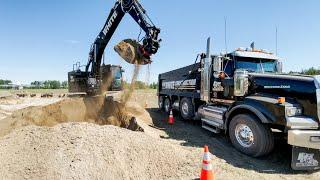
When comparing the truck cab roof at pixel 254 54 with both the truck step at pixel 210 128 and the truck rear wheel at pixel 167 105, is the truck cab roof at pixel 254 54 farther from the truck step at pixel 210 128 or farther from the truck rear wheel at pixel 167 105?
the truck rear wheel at pixel 167 105

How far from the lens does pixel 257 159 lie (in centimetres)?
646

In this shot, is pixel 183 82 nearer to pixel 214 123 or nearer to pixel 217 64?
pixel 217 64

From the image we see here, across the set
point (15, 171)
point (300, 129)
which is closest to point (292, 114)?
point (300, 129)

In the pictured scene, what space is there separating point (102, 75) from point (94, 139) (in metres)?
11.2

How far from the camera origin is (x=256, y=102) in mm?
6609

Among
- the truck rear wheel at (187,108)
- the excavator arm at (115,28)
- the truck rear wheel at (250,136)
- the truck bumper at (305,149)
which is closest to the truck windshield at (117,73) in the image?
the excavator arm at (115,28)

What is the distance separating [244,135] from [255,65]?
2.50 meters

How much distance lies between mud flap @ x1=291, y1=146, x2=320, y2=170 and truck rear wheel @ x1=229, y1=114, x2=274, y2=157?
0.62 metres

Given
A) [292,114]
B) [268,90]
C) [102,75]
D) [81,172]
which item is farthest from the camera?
[102,75]

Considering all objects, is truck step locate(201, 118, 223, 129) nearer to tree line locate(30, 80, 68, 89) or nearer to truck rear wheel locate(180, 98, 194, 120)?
truck rear wheel locate(180, 98, 194, 120)

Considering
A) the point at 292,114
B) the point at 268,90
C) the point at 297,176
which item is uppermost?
the point at 268,90

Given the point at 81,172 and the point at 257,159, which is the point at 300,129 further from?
the point at 81,172

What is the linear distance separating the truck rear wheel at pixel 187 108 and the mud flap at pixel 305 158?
5249 mm

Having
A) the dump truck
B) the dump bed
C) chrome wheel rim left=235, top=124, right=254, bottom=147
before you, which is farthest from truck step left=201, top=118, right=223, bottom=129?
the dump bed
